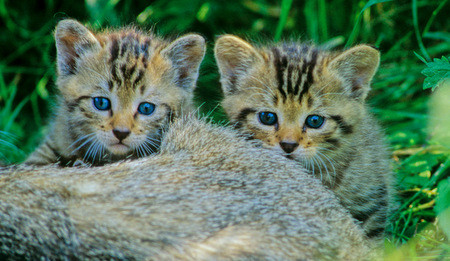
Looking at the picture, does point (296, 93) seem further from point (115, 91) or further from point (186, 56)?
point (115, 91)

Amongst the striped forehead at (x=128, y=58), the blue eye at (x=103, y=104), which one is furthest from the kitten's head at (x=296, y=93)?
the blue eye at (x=103, y=104)

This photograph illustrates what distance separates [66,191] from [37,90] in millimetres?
3332

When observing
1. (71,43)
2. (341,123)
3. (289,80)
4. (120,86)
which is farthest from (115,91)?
(341,123)

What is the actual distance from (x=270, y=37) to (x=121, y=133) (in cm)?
180

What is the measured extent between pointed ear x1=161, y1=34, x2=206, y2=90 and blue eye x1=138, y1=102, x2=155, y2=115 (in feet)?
1.21

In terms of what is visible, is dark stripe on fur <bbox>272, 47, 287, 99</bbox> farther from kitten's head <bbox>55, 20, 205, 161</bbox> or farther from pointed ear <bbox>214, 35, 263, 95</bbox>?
kitten's head <bbox>55, 20, 205, 161</bbox>

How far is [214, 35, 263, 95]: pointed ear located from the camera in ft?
13.1

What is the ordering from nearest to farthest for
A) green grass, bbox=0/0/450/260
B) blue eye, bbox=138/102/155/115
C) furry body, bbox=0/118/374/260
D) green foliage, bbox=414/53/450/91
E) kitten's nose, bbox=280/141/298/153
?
furry body, bbox=0/118/374/260 < green foliage, bbox=414/53/450/91 < kitten's nose, bbox=280/141/298/153 < blue eye, bbox=138/102/155/115 < green grass, bbox=0/0/450/260

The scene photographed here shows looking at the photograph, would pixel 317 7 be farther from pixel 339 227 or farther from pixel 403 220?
pixel 339 227

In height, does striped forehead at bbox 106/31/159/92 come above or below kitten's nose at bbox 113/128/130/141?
above

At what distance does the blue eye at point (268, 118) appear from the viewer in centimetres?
371

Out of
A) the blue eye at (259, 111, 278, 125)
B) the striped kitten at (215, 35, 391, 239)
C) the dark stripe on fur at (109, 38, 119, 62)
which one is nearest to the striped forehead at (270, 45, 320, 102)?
the striped kitten at (215, 35, 391, 239)

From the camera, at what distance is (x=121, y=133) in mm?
3670

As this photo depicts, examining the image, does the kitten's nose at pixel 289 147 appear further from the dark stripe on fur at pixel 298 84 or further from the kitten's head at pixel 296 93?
the dark stripe on fur at pixel 298 84
